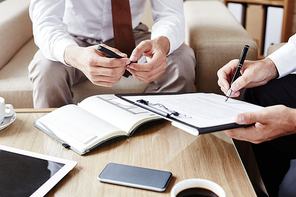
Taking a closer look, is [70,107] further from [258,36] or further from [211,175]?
[258,36]

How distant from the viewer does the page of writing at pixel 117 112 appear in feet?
2.63

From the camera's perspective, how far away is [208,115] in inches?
26.3

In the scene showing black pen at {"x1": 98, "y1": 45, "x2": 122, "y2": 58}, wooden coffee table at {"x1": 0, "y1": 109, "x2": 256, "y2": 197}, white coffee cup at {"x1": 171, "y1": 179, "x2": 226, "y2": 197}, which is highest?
black pen at {"x1": 98, "y1": 45, "x2": 122, "y2": 58}

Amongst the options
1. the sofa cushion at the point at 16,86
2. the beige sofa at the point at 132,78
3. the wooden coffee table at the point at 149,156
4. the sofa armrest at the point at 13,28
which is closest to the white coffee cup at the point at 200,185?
the wooden coffee table at the point at 149,156

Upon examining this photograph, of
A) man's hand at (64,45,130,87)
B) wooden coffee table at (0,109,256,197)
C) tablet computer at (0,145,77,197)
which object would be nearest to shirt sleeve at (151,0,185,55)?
man's hand at (64,45,130,87)

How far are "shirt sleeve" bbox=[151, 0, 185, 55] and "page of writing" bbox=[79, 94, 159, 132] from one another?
0.39 m

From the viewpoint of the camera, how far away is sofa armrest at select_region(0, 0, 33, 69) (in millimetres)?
1432

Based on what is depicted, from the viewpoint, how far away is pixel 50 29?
113 centimetres

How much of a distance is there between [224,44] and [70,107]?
0.76 m

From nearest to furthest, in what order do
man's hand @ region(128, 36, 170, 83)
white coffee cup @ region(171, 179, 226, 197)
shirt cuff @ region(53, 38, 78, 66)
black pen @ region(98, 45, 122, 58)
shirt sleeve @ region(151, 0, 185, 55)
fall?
white coffee cup @ region(171, 179, 226, 197) → black pen @ region(98, 45, 122, 58) → man's hand @ region(128, 36, 170, 83) → shirt cuff @ region(53, 38, 78, 66) → shirt sleeve @ region(151, 0, 185, 55)

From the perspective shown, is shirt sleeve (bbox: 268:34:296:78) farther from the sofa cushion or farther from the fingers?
the sofa cushion

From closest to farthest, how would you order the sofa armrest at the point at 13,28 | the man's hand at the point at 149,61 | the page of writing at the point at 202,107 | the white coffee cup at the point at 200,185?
1. the white coffee cup at the point at 200,185
2. the page of writing at the point at 202,107
3. the man's hand at the point at 149,61
4. the sofa armrest at the point at 13,28

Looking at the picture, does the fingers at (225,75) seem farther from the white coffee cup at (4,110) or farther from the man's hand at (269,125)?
the white coffee cup at (4,110)

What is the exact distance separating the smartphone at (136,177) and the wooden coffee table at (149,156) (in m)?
0.01
